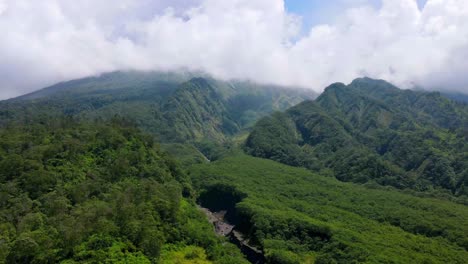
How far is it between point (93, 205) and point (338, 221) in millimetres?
56500

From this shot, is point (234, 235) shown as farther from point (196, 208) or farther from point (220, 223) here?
point (220, 223)

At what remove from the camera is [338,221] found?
3858 inches

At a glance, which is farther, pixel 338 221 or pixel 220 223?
pixel 220 223

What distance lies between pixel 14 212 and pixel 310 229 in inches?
2272

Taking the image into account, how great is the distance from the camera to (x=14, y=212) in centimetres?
6931

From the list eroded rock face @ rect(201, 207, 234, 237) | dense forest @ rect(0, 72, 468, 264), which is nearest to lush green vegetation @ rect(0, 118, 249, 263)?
dense forest @ rect(0, 72, 468, 264)

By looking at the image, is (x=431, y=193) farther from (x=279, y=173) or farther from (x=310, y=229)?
(x=310, y=229)

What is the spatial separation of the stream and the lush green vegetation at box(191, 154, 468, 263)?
190 cm

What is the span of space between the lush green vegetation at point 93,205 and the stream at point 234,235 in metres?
7.35

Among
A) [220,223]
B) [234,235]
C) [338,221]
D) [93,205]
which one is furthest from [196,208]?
[338,221]

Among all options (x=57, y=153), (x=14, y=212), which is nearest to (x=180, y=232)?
(x=14, y=212)

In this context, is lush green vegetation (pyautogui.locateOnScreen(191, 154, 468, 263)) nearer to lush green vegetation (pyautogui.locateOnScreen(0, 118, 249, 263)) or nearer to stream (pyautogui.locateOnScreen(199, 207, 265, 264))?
stream (pyautogui.locateOnScreen(199, 207, 265, 264))

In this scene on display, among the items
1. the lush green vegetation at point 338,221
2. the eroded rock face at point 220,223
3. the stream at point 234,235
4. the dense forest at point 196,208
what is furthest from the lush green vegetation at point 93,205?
the lush green vegetation at point 338,221

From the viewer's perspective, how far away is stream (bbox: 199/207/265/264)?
8781cm
